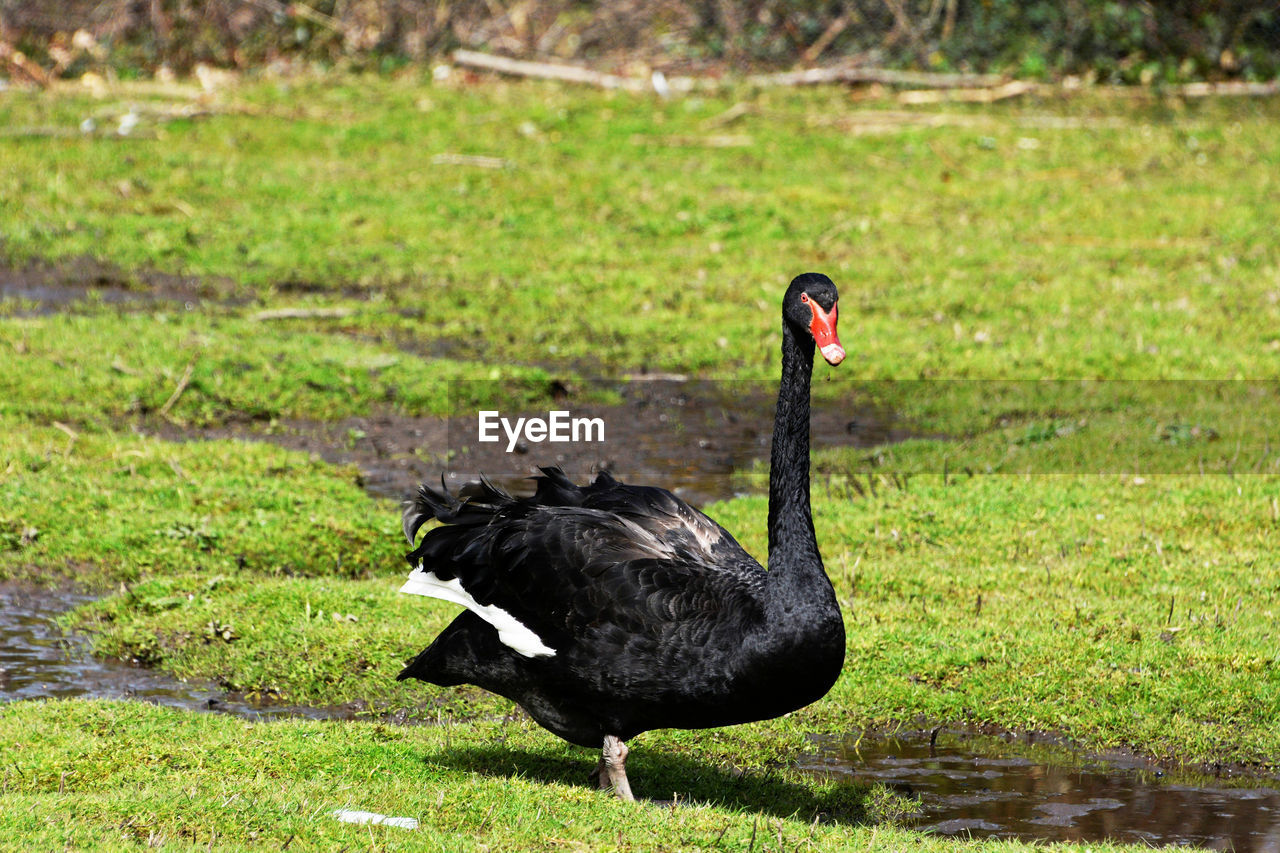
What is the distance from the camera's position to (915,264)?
1848cm

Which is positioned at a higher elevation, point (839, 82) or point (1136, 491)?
point (839, 82)

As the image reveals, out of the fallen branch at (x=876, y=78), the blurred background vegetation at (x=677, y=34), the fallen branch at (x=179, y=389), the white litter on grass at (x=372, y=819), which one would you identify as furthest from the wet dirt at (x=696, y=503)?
the fallen branch at (x=876, y=78)

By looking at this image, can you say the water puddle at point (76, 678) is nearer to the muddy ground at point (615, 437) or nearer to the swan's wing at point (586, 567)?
the swan's wing at point (586, 567)

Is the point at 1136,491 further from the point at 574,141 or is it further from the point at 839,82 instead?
the point at 839,82

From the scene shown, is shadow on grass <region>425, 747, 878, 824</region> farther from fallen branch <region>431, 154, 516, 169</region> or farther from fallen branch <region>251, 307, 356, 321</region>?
fallen branch <region>431, 154, 516, 169</region>

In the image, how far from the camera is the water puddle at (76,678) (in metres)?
8.59

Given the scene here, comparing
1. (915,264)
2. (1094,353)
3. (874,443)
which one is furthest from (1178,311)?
(874,443)

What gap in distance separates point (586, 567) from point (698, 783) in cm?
144

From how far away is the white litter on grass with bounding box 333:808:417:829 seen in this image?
20.2 feet

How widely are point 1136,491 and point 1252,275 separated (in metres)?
7.01

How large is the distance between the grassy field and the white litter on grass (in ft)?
0.31

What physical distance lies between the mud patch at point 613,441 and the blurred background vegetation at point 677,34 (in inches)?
534

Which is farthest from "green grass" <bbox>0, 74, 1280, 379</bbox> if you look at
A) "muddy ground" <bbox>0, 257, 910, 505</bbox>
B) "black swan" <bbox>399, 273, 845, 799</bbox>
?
"black swan" <bbox>399, 273, 845, 799</bbox>

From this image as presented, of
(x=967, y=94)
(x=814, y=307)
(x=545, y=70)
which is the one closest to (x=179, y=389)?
(x=814, y=307)
